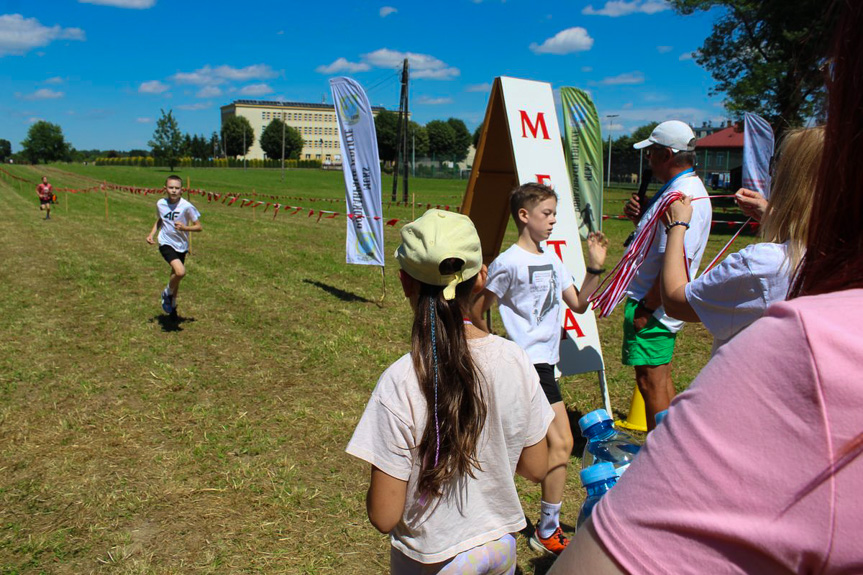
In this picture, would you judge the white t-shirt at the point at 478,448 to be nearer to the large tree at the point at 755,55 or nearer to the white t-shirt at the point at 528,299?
the white t-shirt at the point at 528,299

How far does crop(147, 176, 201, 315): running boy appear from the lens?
827 centimetres

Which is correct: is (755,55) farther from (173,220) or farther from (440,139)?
(440,139)

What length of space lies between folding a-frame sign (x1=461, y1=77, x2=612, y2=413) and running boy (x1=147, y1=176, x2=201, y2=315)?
447cm

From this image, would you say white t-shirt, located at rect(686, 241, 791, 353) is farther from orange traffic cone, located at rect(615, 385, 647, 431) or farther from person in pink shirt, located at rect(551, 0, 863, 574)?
orange traffic cone, located at rect(615, 385, 647, 431)

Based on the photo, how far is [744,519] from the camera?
527 millimetres

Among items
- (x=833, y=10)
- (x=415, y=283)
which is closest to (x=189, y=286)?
(x=415, y=283)

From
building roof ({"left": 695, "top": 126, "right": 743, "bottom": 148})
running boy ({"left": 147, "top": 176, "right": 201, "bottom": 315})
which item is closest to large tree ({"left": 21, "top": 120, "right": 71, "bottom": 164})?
building roof ({"left": 695, "top": 126, "right": 743, "bottom": 148})

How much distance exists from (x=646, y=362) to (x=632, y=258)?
733mm

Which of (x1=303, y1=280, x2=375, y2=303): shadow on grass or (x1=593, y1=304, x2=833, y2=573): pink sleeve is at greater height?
(x1=593, y1=304, x2=833, y2=573): pink sleeve

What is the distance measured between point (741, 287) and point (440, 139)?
361 feet

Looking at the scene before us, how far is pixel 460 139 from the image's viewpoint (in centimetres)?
11475

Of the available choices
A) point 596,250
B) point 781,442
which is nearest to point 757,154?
point 596,250

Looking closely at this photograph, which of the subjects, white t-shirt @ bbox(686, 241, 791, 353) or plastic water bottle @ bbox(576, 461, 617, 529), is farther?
white t-shirt @ bbox(686, 241, 791, 353)

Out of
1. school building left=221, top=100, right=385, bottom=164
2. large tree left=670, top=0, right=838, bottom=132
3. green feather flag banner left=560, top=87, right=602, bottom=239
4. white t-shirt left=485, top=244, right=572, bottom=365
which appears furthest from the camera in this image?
school building left=221, top=100, right=385, bottom=164
